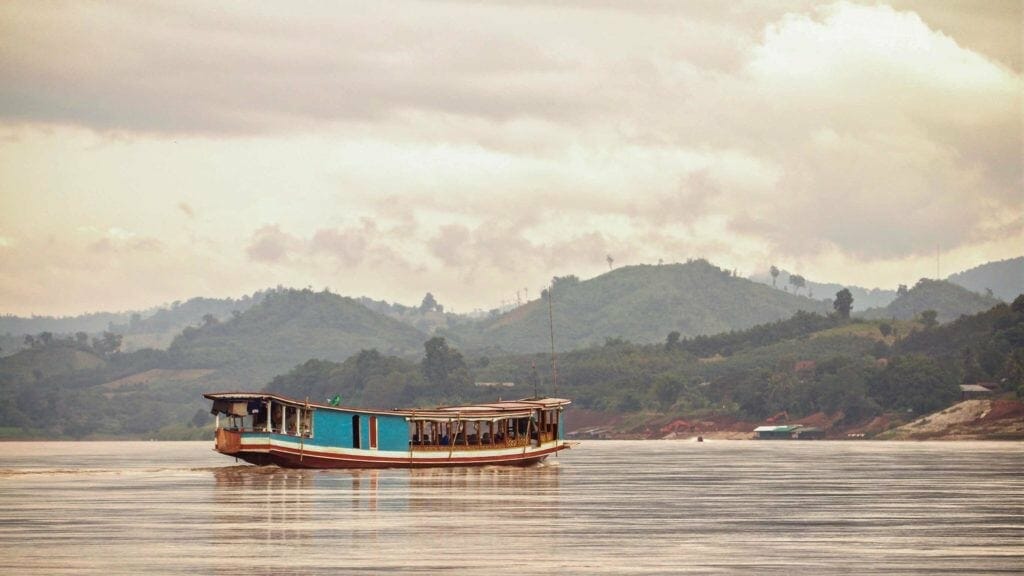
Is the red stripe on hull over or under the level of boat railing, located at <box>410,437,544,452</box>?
under

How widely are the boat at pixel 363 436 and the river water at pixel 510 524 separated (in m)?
1.73

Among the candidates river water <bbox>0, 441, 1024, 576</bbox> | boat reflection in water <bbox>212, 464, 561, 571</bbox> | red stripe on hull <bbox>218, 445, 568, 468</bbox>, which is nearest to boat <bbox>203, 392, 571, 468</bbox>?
red stripe on hull <bbox>218, 445, 568, 468</bbox>

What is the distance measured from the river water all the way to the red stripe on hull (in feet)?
3.78

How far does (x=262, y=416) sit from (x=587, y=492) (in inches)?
907

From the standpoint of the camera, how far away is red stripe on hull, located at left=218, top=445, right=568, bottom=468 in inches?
3174

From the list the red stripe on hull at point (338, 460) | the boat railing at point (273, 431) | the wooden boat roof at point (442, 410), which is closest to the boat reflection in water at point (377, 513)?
the red stripe on hull at point (338, 460)

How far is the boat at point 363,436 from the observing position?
80.1 meters

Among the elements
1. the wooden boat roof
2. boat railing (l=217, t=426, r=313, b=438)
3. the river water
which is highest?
the wooden boat roof

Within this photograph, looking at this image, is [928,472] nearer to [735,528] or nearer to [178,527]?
[735,528]

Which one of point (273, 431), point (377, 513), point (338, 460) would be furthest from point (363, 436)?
point (377, 513)

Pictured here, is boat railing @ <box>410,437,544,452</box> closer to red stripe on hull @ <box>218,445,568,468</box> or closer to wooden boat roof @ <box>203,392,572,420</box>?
red stripe on hull @ <box>218,445,568,468</box>

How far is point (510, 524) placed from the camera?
157ft

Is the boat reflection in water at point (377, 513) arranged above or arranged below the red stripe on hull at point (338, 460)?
below

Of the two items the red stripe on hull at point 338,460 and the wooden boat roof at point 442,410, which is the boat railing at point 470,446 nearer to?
the red stripe on hull at point 338,460
